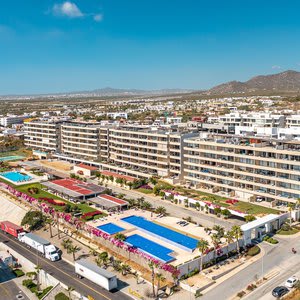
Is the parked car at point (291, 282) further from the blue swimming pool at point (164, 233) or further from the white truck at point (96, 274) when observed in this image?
the white truck at point (96, 274)

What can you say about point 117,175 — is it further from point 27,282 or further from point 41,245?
point 27,282

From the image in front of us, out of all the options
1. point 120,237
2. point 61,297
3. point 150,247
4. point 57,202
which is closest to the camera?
point 61,297

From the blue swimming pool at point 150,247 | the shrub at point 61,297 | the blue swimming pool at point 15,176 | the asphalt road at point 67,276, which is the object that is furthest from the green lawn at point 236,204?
the blue swimming pool at point 15,176

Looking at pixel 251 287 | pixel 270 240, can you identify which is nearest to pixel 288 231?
pixel 270 240

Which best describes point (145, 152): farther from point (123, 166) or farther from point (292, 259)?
point (292, 259)

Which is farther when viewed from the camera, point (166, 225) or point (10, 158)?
point (10, 158)

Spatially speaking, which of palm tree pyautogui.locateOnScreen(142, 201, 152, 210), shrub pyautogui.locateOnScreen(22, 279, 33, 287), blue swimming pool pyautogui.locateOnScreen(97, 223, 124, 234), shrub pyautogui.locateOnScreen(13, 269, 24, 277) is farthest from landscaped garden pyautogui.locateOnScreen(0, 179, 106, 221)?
shrub pyautogui.locateOnScreen(22, 279, 33, 287)

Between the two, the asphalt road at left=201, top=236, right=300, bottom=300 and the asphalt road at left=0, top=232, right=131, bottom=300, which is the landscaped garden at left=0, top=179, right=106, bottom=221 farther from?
the asphalt road at left=201, top=236, right=300, bottom=300
